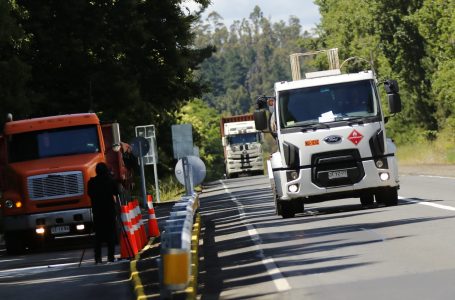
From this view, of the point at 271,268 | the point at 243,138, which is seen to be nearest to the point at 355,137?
the point at 271,268

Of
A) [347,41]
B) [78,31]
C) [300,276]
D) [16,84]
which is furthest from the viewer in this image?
[347,41]

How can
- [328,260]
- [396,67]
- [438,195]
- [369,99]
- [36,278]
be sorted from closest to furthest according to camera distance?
[328,260] < [36,278] < [369,99] < [438,195] < [396,67]

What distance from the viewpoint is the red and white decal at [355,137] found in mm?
26219

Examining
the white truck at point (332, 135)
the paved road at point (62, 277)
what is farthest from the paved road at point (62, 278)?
the white truck at point (332, 135)

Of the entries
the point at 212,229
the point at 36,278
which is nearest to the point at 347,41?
the point at 212,229

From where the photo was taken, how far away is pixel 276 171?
88.5ft

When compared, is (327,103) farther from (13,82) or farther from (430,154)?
(430,154)

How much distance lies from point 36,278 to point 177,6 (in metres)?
28.3

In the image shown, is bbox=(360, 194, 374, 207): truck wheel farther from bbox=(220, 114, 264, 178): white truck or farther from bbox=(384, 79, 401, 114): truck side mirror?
bbox=(220, 114, 264, 178): white truck

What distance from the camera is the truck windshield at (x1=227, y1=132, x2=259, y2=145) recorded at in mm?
81812

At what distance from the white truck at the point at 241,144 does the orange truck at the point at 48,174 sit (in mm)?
52893

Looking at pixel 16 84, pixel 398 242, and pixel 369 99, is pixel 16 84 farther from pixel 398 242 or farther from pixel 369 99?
pixel 398 242

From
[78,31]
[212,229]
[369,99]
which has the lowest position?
[212,229]

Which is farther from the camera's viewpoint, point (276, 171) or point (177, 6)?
point (177, 6)
